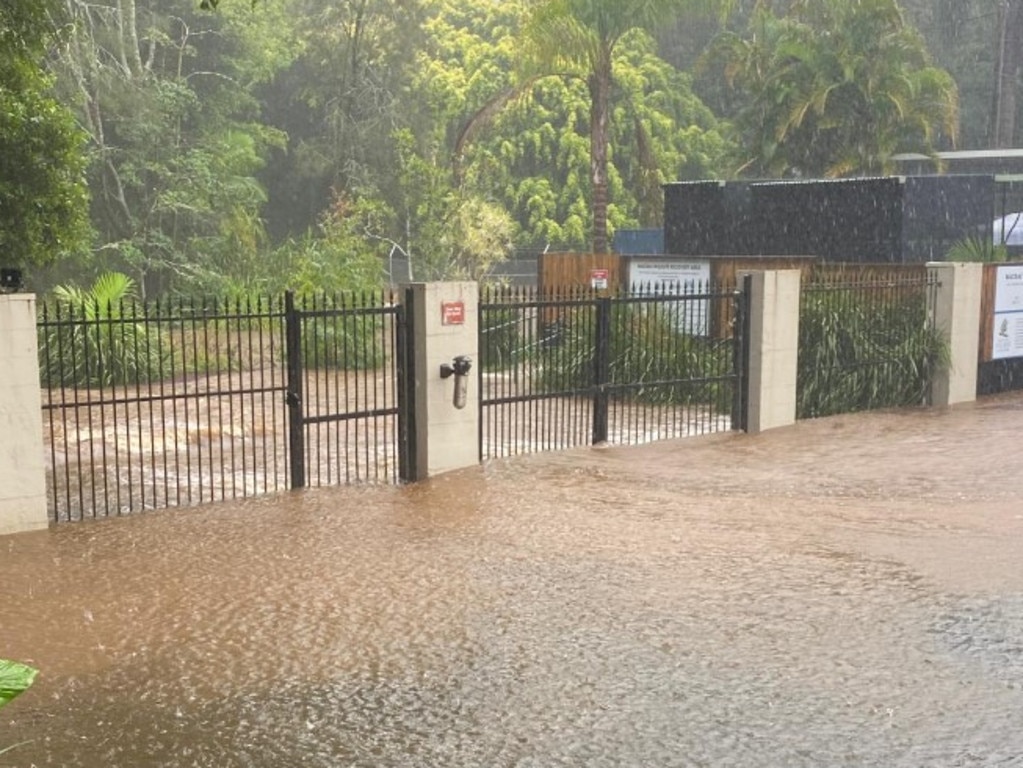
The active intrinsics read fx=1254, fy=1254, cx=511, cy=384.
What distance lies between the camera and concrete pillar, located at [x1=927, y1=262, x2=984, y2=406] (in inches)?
636

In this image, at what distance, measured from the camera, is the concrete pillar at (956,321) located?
1616cm

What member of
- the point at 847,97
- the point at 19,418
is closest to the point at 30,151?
the point at 19,418

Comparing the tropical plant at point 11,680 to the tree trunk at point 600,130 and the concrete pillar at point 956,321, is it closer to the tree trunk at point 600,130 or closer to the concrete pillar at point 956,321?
the concrete pillar at point 956,321

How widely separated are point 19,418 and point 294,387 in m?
2.21

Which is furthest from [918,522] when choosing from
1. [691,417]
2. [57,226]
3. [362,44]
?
[362,44]

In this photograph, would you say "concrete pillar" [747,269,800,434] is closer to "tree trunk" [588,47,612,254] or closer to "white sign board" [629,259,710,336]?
"white sign board" [629,259,710,336]

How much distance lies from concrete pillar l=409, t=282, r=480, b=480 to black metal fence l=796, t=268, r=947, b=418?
5.30m

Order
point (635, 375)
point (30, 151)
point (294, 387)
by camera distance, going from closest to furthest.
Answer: point (294, 387)
point (30, 151)
point (635, 375)

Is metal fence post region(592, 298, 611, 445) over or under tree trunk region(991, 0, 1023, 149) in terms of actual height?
under

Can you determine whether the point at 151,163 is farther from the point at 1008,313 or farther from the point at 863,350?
the point at 1008,313

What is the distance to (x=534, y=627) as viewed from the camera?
22.9 feet

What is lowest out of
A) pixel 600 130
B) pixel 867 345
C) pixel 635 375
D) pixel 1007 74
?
pixel 635 375

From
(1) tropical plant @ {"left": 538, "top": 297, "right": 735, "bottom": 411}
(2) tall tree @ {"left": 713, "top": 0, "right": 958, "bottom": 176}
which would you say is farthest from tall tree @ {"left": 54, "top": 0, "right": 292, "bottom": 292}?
(1) tropical plant @ {"left": 538, "top": 297, "right": 735, "bottom": 411}

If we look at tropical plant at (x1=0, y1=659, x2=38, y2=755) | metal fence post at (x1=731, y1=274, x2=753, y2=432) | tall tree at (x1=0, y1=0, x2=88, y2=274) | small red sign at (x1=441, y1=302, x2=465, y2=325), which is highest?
tall tree at (x1=0, y1=0, x2=88, y2=274)
